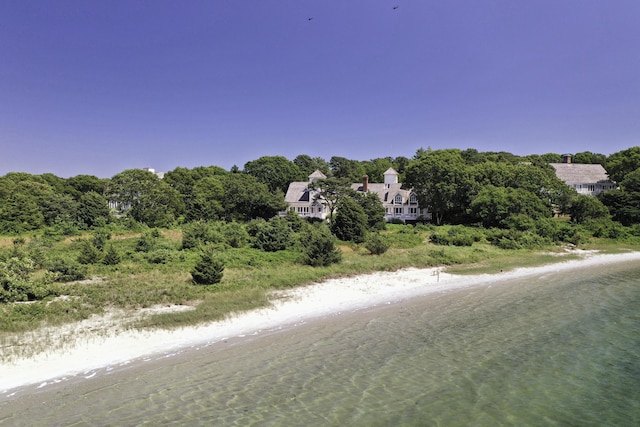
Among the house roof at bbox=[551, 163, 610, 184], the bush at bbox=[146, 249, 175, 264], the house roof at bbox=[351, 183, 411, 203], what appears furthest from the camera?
the house roof at bbox=[551, 163, 610, 184]

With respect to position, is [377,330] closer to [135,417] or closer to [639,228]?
[135,417]

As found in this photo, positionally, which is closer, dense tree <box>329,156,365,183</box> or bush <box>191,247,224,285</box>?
bush <box>191,247,224,285</box>

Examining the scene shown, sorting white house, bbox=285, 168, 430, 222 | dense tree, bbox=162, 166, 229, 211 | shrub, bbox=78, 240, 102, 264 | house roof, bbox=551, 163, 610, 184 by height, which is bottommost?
shrub, bbox=78, 240, 102, 264

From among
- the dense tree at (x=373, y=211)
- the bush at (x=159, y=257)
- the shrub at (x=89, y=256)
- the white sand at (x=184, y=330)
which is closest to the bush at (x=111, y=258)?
the shrub at (x=89, y=256)

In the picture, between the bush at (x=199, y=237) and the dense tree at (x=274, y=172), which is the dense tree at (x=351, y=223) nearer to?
the bush at (x=199, y=237)

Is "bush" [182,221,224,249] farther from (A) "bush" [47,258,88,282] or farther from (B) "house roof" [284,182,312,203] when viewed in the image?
(B) "house roof" [284,182,312,203]

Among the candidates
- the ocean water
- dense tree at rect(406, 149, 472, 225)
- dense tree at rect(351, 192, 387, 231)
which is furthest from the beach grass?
dense tree at rect(406, 149, 472, 225)
